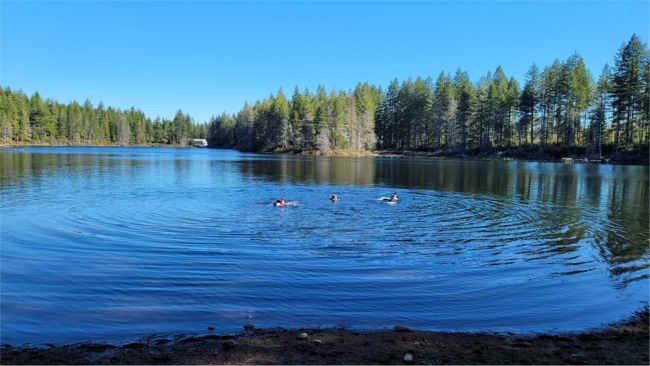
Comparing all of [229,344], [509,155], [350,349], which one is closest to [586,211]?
[350,349]

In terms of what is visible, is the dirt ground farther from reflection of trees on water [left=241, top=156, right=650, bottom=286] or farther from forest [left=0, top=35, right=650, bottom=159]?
forest [left=0, top=35, right=650, bottom=159]

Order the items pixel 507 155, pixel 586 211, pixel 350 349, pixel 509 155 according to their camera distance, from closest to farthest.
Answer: pixel 350 349
pixel 586 211
pixel 509 155
pixel 507 155

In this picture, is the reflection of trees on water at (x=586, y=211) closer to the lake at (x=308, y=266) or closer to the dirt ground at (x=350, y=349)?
the lake at (x=308, y=266)

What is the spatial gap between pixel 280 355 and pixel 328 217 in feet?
53.8

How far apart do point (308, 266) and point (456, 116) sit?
117232 mm

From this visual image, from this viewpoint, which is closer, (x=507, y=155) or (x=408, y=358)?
(x=408, y=358)

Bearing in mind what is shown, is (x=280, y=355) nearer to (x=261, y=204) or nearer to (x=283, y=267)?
(x=283, y=267)

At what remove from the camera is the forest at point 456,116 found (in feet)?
287

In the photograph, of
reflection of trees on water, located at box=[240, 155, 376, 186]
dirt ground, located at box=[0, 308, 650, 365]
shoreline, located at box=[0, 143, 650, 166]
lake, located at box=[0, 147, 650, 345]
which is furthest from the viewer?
shoreline, located at box=[0, 143, 650, 166]

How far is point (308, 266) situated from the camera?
1350 cm

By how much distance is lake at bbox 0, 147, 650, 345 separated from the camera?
30.8 ft

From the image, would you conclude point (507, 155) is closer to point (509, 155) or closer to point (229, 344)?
point (509, 155)

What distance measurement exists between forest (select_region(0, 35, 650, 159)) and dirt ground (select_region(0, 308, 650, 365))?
3476 inches

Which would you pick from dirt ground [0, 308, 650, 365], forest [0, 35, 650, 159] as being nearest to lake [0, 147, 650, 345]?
dirt ground [0, 308, 650, 365]
